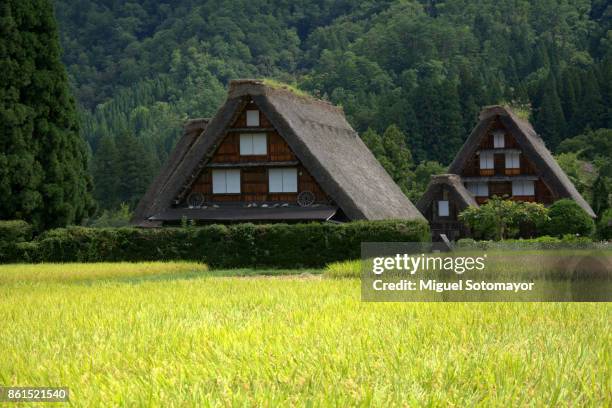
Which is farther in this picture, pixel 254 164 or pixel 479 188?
pixel 479 188

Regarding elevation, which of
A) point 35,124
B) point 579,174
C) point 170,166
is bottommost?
point 579,174

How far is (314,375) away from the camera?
6.51m

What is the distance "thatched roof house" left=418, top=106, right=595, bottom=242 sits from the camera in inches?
1945

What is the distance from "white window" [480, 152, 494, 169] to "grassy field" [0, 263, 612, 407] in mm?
39211

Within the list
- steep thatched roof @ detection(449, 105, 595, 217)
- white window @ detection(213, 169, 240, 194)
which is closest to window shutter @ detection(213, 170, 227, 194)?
white window @ detection(213, 169, 240, 194)

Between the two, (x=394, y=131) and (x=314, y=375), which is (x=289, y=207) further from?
(x=394, y=131)

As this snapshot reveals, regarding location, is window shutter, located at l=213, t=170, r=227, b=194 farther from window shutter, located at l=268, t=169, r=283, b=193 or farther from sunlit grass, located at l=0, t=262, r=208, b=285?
sunlit grass, located at l=0, t=262, r=208, b=285

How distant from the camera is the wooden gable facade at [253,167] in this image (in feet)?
105

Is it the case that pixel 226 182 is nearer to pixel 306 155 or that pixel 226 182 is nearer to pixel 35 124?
pixel 306 155

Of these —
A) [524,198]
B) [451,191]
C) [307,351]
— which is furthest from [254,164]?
[307,351]

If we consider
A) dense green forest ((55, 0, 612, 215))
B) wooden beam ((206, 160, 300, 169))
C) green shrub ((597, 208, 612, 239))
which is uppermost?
dense green forest ((55, 0, 612, 215))

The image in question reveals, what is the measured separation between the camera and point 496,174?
52.0 meters

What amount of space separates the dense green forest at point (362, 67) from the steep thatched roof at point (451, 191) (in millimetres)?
6208

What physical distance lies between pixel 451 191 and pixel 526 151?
455cm
